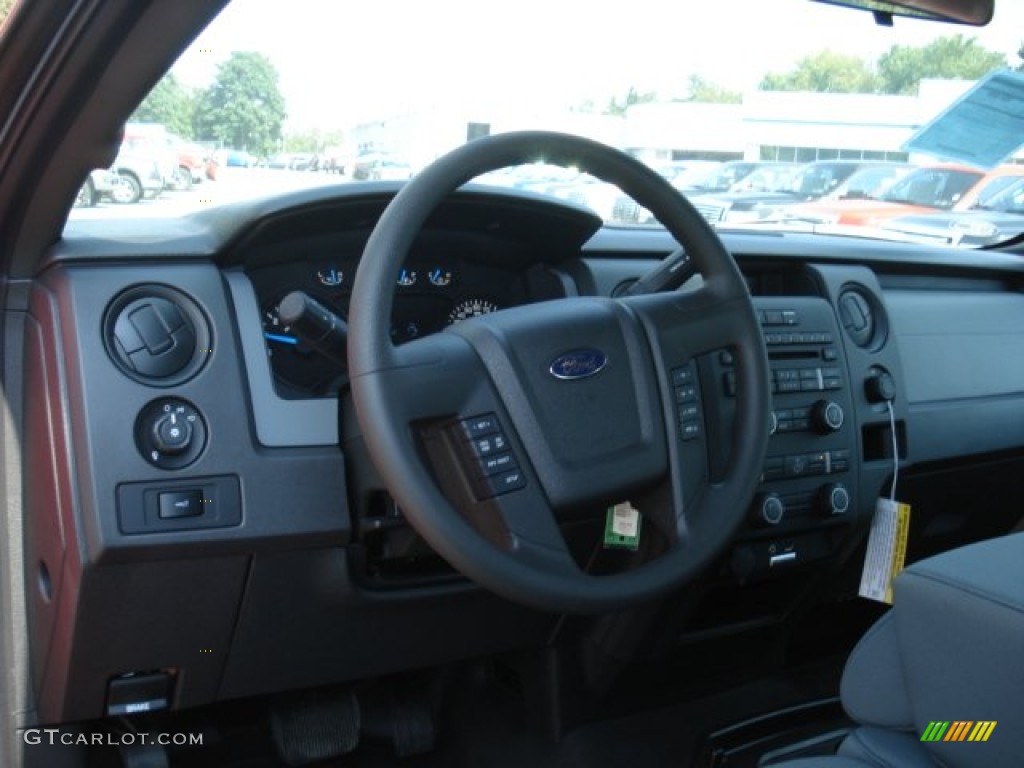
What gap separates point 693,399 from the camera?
1782 mm

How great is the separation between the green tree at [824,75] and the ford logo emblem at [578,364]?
106 centimetres

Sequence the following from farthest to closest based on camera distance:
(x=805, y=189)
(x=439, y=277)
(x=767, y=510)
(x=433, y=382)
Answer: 1. (x=805, y=189)
2. (x=767, y=510)
3. (x=439, y=277)
4. (x=433, y=382)

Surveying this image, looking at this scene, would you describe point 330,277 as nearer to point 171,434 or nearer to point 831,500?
point 171,434

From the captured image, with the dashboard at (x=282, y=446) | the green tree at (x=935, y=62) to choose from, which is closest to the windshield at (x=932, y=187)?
the green tree at (x=935, y=62)

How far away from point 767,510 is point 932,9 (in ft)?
3.17

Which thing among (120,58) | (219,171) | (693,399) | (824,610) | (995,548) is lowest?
(824,610)

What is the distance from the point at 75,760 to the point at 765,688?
5.27ft

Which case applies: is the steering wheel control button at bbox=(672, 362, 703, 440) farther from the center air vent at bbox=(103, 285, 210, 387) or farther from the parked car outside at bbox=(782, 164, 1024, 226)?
the parked car outside at bbox=(782, 164, 1024, 226)

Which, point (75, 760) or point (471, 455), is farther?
point (75, 760)

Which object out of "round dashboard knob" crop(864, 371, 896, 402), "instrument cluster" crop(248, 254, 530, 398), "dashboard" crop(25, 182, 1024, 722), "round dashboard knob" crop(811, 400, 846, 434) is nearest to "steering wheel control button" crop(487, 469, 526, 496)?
"dashboard" crop(25, 182, 1024, 722)

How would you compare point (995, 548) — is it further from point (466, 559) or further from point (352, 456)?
point (352, 456)

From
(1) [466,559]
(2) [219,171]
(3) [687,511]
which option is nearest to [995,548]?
(3) [687,511]

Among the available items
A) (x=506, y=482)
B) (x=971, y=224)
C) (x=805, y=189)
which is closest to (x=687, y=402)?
(x=506, y=482)

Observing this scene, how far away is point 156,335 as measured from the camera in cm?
180
